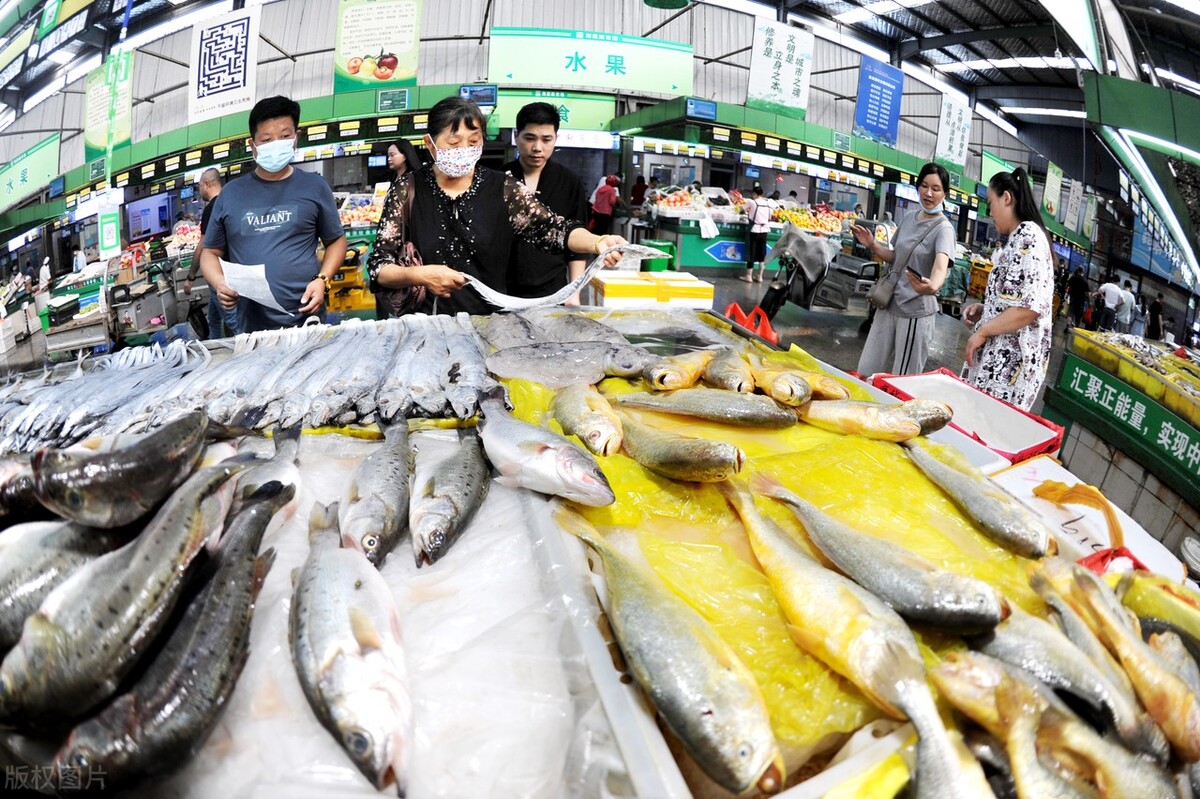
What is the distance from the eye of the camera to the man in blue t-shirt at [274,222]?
3391 millimetres

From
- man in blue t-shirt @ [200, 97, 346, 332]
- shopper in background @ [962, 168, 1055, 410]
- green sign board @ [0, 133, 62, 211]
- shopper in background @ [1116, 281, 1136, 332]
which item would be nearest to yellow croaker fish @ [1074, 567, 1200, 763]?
shopper in background @ [962, 168, 1055, 410]

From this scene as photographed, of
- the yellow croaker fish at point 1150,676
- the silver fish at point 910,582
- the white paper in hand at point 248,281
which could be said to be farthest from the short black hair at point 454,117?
the yellow croaker fish at point 1150,676

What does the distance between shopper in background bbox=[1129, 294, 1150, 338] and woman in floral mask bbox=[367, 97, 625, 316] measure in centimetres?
634

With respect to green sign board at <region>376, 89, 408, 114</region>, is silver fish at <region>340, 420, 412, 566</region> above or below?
below

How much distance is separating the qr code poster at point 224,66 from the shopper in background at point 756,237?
983cm

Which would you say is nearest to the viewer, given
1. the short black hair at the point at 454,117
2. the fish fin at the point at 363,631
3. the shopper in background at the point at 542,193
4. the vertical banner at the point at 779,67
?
the fish fin at the point at 363,631

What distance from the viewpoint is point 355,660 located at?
90cm

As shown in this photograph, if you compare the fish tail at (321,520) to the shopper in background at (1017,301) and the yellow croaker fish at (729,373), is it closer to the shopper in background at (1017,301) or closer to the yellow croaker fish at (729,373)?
the yellow croaker fish at (729,373)

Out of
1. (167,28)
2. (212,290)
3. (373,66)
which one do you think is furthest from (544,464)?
(373,66)

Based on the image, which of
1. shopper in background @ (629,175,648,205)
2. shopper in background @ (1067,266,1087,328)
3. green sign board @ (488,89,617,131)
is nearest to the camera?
shopper in background @ (1067,266,1087,328)

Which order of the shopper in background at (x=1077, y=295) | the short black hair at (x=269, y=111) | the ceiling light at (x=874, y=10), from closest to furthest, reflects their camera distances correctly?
the short black hair at (x=269, y=111) < the shopper in background at (x=1077, y=295) < the ceiling light at (x=874, y=10)

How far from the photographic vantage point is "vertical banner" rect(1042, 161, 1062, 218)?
7629mm

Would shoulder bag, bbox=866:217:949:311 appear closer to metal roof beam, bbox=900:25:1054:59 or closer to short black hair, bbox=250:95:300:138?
short black hair, bbox=250:95:300:138

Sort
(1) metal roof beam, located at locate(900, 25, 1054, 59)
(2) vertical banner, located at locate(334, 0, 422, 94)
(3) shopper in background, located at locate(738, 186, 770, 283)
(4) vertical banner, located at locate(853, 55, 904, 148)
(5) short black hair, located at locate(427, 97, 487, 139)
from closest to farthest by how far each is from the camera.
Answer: (5) short black hair, located at locate(427, 97, 487, 139), (2) vertical banner, located at locate(334, 0, 422, 94), (1) metal roof beam, located at locate(900, 25, 1054, 59), (4) vertical banner, located at locate(853, 55, 904, 148), (3) shopper in background, located at locate(738, 186, 770, 283)
